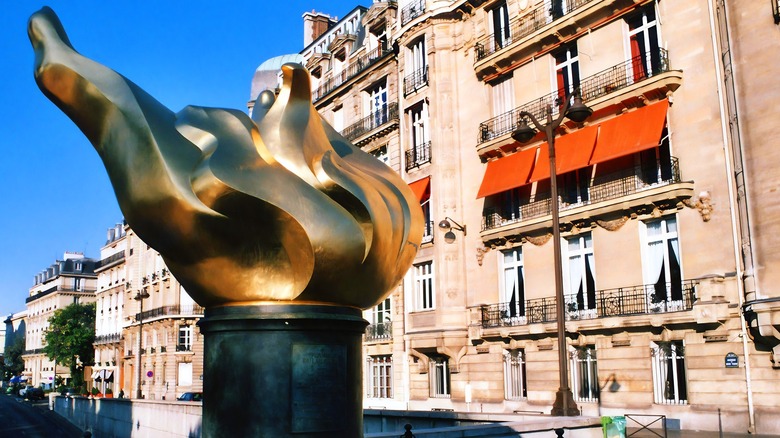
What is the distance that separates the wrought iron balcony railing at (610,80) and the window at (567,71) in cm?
18

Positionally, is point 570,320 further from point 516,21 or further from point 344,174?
point 344,174

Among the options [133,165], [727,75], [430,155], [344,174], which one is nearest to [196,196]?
[133,165]

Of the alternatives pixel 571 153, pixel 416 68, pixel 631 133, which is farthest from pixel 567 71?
pixel 416 68

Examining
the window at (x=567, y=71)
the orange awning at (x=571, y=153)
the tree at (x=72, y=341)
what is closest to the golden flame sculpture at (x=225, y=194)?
the orange awning at (x=571, y=153)

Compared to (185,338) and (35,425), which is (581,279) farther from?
(185,338)

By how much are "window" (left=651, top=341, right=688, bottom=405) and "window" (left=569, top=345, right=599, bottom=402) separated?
7.02 feet

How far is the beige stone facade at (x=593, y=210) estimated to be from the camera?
19828 mm

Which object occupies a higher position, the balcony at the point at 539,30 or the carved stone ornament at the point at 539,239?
the balcony at the point at 539,30

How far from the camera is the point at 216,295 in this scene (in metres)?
5.75

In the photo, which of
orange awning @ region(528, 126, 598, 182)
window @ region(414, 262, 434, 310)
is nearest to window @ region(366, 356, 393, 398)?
window @ region(414, 262, 434, 310)

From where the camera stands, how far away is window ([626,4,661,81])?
22906mm

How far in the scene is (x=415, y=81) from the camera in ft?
106

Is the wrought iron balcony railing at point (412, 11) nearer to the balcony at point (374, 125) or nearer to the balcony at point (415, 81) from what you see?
the balcony at point (415, 81)

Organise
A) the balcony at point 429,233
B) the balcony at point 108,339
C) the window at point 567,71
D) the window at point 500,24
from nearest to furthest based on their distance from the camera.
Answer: the window at point 567,71 < the window at point 500,24 < the balcony at point 429,233 < the balcony at point 108,339
